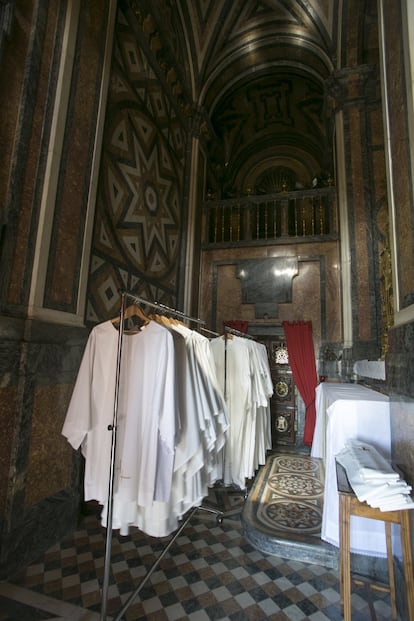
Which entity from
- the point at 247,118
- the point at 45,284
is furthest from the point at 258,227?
the point at 45,284

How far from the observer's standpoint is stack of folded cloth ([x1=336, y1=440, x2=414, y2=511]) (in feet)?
5.96

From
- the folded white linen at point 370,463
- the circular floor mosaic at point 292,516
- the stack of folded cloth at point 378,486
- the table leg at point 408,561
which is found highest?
the folded white linen at point 370,463

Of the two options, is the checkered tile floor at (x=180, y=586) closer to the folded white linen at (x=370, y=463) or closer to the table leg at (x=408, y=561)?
the table leg at (x=408, y=561)

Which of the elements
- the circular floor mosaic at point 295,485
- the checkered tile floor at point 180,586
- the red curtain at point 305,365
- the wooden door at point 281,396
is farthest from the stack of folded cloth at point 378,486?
the wooden door at point 281,396

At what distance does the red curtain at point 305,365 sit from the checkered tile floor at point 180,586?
11.9 feet

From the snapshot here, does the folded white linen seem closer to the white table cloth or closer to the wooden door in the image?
the white table cloth

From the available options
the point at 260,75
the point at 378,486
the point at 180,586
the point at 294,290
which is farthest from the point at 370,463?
the point at 260,75

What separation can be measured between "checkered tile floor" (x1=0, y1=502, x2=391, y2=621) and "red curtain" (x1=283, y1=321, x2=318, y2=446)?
11.9ft

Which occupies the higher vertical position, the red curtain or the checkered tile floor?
the red curtain

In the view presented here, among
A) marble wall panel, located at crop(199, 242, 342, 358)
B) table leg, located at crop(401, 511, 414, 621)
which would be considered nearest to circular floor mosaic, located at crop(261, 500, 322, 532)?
table leg, located at crop(401, 511, 414, 621)

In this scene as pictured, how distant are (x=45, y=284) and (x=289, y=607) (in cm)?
306

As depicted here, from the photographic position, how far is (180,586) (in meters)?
2.34

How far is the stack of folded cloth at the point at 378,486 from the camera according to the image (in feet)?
5.96

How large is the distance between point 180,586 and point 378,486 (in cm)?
157
